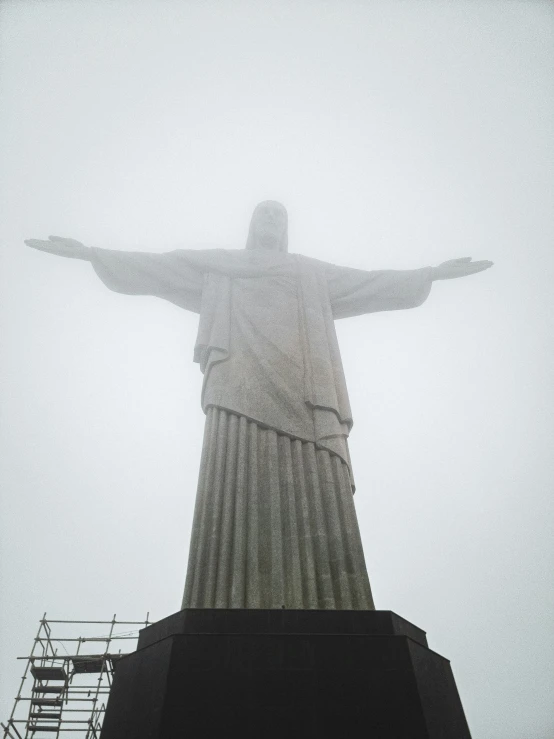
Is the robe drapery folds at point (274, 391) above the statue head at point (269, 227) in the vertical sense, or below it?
below

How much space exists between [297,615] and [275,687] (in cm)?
44

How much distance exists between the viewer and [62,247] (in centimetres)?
629

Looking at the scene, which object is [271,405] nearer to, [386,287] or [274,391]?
[274,391]

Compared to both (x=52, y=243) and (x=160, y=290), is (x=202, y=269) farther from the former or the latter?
(x=52, y=243)

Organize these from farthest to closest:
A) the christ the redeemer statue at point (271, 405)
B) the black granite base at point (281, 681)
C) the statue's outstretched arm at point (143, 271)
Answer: the statue's outstretched arm at point (143, 271)
the christ the redeemer statue at point (271, 405)
the black granite base at point (281, 681)

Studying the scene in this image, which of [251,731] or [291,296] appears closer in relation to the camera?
[251,731]

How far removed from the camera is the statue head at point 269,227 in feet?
23.6

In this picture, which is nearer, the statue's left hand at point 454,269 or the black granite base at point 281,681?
the black granite base at point 281,681

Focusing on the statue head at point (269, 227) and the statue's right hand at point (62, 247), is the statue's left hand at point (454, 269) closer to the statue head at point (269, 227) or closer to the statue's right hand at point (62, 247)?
the statue head at point (269, 227)

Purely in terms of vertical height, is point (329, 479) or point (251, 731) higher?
point (329, 479)

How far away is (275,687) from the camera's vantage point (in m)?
2.70

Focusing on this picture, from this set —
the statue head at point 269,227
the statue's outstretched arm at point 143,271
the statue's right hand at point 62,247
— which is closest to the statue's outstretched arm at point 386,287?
the statue head at point 269,227

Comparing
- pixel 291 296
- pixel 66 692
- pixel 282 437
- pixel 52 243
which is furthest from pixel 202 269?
pixel 66 692

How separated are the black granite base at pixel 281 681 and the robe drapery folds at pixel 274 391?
26.6 inches
